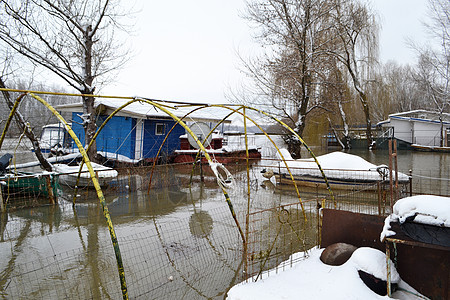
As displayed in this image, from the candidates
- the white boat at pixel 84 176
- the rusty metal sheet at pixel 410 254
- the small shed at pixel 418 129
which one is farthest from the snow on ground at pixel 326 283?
the small shed at pixel 418 129

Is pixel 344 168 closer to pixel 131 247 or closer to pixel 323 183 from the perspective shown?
pixel 323 183

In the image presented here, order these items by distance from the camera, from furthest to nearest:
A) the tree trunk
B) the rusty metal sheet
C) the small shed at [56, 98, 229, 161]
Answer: the small shed at [56, 98, 229, 161] → the tree trunk → the rusty metal sheet

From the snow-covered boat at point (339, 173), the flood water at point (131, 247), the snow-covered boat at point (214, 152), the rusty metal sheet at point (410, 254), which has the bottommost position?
the flood water at point (131, 247)

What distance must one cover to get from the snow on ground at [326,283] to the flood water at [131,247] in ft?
2.48

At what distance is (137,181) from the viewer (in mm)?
14523

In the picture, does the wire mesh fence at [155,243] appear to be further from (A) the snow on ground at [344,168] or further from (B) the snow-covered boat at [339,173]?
(A) the snow on ground at [344,168]

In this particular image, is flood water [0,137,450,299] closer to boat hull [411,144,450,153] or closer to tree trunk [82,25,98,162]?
tree trunk [82,25,98,162]

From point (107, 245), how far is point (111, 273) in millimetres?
1480

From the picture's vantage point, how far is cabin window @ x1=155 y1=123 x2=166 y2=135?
2075 cm

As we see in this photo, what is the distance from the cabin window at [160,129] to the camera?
817 inches

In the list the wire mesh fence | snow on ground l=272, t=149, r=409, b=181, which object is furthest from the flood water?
snow on ground l=272, t=149, r=409, b=181

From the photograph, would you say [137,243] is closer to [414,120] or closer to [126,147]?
[126,147]

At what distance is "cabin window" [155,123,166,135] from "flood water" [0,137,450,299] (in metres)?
9.52

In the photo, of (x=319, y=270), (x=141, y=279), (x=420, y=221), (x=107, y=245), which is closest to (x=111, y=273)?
(x=141, y=279)
